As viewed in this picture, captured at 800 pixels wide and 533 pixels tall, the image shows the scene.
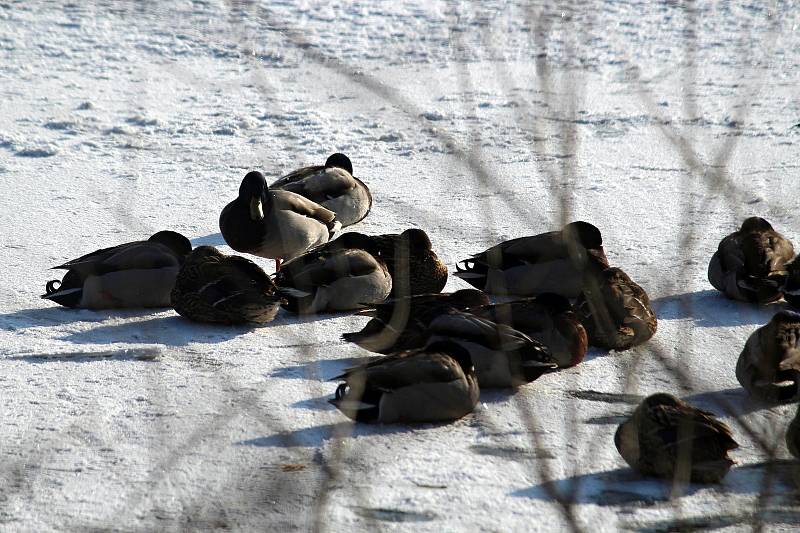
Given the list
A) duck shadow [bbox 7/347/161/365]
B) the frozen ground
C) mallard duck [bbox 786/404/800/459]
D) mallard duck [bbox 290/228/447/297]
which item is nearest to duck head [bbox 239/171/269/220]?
mallard duck [bbox 290/228/447/297]

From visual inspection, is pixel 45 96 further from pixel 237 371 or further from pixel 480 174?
pixel 480 174

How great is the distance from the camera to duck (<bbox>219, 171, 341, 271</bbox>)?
6887 mm

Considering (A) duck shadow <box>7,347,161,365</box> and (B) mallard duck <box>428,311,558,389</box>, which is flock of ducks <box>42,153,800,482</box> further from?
(A) duck shadow <box>7,347,161,365</box>

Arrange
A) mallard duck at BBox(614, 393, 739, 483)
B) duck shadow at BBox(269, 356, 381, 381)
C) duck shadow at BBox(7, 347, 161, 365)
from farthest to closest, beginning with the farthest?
duck shadow at BBox(7, 347, 161, 365) < duck shadow at BBox(269, 356, 381, 381) < mallard duck at BBox(614, 393, 739, 483)

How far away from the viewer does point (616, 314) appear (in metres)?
5.47

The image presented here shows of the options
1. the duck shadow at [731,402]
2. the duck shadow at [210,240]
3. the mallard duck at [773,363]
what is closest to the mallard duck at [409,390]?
the duck shadow at [731,402]

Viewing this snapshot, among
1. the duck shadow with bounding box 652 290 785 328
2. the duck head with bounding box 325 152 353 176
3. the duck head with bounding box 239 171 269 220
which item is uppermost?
the duck head with bounding box 239 171 269 220

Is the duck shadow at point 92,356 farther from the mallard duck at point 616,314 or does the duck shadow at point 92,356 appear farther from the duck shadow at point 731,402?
the duck shadow at point 731,402

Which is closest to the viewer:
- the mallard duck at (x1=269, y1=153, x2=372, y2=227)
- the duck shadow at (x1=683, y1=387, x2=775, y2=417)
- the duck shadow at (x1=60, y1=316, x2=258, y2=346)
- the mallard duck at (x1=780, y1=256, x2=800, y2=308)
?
the duck shadow at (x1=683, y1=387, x2=775, y2=417)

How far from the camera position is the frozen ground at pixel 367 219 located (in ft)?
10.8

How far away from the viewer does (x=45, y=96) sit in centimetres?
1057

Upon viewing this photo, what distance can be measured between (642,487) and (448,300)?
1824mm

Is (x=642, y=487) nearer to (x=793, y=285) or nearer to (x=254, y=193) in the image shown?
(x=793, y=285)

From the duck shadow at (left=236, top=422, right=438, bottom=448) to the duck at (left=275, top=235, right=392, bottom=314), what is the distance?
1.57 meters
